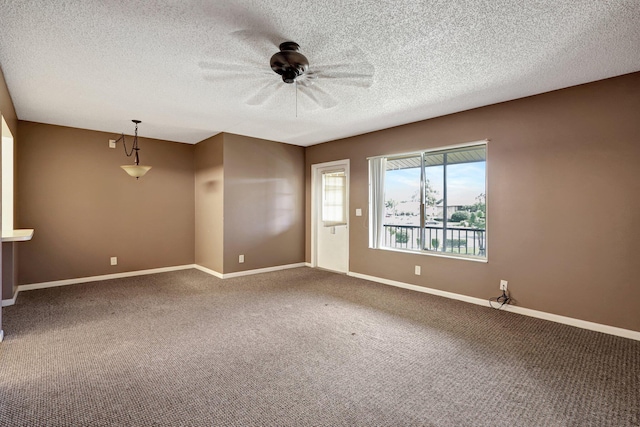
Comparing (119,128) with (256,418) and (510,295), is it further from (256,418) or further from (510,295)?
(510,295)

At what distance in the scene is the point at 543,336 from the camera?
116 inches

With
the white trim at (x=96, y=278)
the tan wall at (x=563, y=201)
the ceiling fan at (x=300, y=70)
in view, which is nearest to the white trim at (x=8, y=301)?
the white trim at (x=96, y=278)

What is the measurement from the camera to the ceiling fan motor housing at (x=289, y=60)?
2295 mm

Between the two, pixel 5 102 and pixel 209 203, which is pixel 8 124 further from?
pixel 209 203

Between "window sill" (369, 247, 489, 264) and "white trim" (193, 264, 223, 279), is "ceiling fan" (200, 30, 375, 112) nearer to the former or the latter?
"window sill" (369, 247, 489, 264)

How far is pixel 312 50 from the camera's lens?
244 centimetres

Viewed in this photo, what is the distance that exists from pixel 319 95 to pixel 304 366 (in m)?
2.47

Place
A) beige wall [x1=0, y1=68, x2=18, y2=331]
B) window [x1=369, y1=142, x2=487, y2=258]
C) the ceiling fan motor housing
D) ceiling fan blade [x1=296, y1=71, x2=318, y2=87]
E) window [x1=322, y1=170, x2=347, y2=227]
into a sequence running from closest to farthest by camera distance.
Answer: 1. the ceiling fan motor housing
2. ceiling fan blade [x1=296, y1=71, x2=318, y2=87]
3. beige wall [x1=0, y1=68, x2=18, y2=331]
4. window [x1=369, y1=142, x2=487, y2=258]
5. window [x1=322, y1=170, x2=347, y2=227]

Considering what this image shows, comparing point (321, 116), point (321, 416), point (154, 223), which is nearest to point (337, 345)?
point (321, 416)

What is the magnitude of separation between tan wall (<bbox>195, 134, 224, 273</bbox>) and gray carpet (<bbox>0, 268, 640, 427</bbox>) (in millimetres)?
1584

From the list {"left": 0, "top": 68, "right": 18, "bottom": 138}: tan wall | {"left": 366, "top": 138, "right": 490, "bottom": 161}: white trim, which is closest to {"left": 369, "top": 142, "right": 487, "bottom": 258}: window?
{"left": 366, "top": 138, "right": 490, "bottom": 161}: white trim

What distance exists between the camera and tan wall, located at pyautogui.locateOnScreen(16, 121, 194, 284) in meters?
4.59

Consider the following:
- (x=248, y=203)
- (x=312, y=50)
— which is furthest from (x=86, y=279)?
(x=312, y=50)

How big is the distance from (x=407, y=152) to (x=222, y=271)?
3.52m
